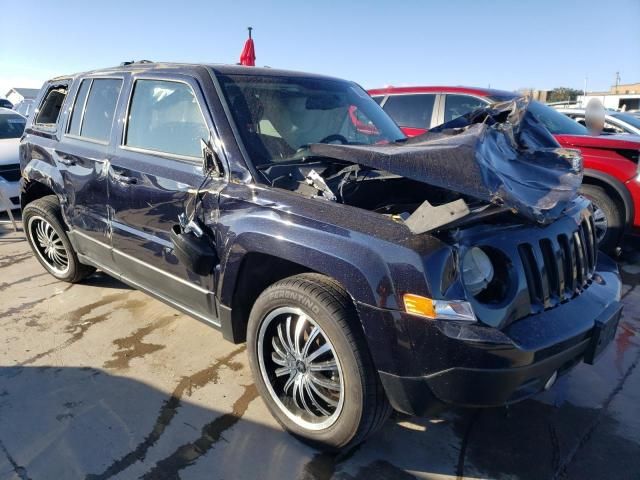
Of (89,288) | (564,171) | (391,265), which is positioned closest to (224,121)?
(391,265)

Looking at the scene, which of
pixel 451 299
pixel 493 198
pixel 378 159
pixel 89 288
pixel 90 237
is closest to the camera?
pixel 451 299

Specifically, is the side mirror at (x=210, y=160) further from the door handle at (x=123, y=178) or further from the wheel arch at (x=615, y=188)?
the wheel arch at (x=615, y=188)

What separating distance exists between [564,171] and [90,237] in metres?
3.41

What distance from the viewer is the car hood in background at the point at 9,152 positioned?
692cm

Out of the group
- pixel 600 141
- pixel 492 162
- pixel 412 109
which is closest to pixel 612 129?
pixel 600 141

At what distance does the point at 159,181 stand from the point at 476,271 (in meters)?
2.00

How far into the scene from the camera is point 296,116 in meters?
3.13

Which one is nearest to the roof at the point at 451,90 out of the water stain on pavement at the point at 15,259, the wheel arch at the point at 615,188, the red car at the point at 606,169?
the red car at the point at 606,169

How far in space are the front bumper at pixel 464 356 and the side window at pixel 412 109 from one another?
4678 mm

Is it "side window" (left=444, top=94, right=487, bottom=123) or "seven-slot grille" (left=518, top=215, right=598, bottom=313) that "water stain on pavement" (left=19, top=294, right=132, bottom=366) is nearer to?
"seven-slot grille" (left=518, top=215, right=598, bottom=313)

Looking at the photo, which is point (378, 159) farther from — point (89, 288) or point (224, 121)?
point (89, 288)

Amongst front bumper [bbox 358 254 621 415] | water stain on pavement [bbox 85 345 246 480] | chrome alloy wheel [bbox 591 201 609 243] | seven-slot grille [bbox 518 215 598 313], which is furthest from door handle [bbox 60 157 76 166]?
chrome alloy wheel [bbox 591 201 609 243]

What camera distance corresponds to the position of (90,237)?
3.80 metres

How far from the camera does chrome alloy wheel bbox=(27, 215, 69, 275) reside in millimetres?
4562
